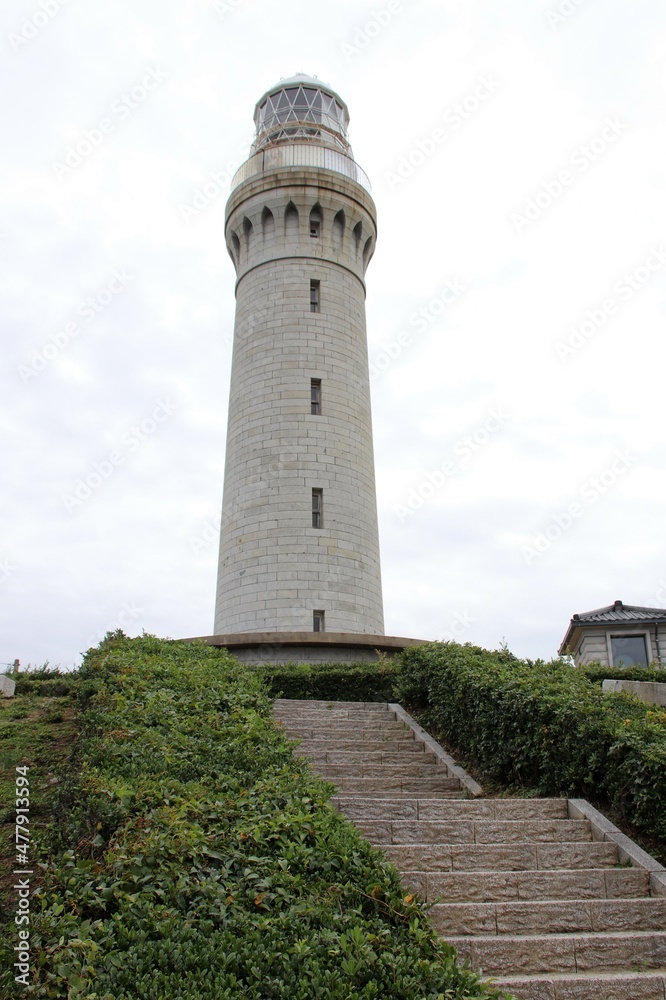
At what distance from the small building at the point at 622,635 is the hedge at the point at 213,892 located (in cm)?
2056

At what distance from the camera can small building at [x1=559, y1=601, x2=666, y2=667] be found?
26438 millimetres

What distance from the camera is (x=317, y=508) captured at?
23.2 meters

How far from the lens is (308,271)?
84.7 feet

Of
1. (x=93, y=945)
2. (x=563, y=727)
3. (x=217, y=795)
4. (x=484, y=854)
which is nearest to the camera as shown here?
(x=93, y=945)

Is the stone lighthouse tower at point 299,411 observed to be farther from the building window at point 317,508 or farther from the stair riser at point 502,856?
the stair riser at point 502,856

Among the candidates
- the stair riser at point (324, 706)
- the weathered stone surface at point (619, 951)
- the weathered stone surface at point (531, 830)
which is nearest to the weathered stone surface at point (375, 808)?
the weathered stone surface at point (531, 830)

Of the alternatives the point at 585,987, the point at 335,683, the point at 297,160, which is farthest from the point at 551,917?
the point at 297,160

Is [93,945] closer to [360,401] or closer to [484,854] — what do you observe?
[484,854]

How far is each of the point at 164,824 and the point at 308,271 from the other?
71.5ft

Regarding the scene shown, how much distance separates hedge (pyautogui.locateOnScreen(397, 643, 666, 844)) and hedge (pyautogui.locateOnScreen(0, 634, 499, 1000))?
3.26m

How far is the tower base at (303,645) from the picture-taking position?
66.0 feet

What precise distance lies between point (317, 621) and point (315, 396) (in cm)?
663

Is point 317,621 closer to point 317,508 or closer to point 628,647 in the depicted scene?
point 317,508

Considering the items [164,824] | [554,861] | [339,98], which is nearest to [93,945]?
[164,824]
